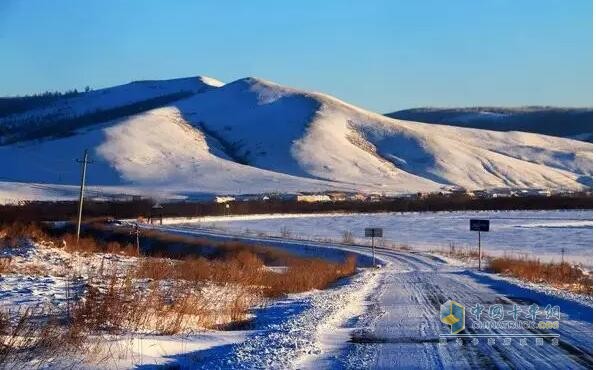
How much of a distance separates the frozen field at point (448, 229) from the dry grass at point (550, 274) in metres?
7.28

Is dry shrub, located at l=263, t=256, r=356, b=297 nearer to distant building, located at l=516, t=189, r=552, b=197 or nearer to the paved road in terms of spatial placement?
the paved road

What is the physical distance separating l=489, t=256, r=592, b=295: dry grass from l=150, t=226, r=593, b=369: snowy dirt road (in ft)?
9.30

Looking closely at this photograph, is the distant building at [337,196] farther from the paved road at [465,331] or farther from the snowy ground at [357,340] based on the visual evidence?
the snowy ground at [357,340]

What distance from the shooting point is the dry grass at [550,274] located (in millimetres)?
23734

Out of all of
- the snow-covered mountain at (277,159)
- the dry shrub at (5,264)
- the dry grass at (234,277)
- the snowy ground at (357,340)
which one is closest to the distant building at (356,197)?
the snow-covered mountain at (277,159)

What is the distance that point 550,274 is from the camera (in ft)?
94.3

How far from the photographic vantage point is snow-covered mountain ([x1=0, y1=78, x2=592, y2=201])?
153 meters

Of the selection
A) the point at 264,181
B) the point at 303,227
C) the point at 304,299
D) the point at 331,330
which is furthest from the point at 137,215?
the point at 331,330

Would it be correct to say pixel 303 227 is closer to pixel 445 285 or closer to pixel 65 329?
pixel 445 285

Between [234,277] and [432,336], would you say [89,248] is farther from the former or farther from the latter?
[432,336]

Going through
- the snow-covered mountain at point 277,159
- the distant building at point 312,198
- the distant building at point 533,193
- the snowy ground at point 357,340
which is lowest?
the snowy ground at point 357,340

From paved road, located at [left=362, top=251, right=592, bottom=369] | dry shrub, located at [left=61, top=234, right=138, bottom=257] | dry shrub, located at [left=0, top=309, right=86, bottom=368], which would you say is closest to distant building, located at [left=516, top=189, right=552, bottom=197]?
dry shrub, located at [left=61, top=234, right=138, bottom=257]

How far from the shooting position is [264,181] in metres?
151

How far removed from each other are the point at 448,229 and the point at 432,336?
59910mm
